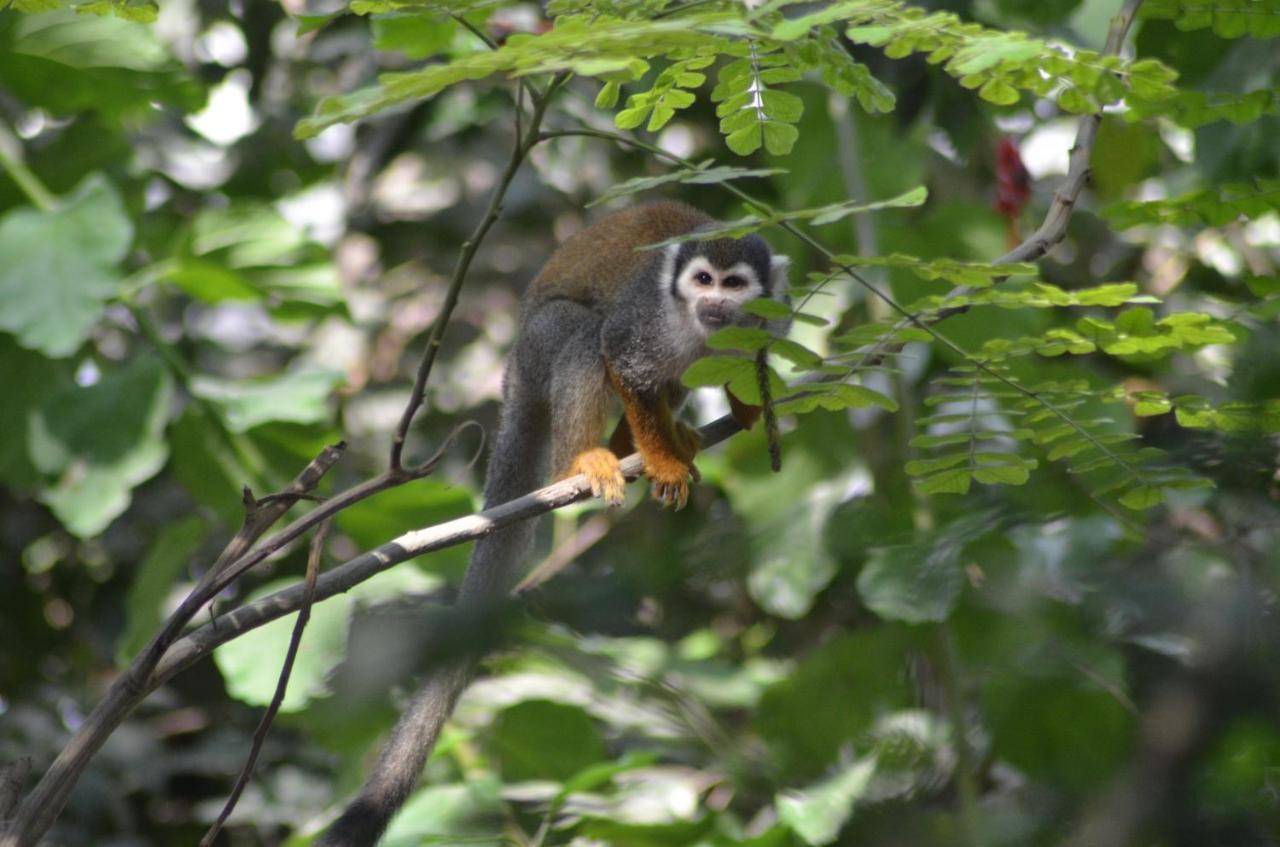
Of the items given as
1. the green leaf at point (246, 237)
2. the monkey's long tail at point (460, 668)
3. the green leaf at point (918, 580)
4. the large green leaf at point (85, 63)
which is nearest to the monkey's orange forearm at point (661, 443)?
the monkey's long tail at point (460, 668)

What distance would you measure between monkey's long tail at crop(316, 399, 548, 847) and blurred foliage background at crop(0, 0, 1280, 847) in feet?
0.23

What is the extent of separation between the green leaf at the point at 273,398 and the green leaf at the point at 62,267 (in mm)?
353

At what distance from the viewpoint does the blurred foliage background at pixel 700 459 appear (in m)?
0.69

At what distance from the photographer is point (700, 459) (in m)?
4.02

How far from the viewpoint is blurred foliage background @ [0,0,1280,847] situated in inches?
27.2

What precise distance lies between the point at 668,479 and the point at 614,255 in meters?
0.79

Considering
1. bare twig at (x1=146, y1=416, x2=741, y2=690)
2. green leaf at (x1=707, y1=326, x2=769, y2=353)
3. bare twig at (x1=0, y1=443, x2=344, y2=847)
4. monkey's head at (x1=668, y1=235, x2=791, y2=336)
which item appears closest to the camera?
bare twig at (x1=0, y1=443, x2=344, y2=847)

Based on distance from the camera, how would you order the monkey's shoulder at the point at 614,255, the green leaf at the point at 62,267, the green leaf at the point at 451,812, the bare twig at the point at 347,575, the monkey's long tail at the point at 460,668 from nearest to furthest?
the monkey's long tail at the point at 460,668, the bare twig at the point at 347,575, the green leaf at the point at 451,812, the green leaf at the point at 62,267, the monkey's shoulder at the point at 614,255

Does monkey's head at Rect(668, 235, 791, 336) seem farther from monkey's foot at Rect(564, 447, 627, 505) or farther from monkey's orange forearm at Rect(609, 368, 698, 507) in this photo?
monkey's foot at Rect(564, 447, 627, 505)

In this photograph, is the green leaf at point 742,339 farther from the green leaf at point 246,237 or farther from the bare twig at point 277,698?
the green leaf at point 246,237

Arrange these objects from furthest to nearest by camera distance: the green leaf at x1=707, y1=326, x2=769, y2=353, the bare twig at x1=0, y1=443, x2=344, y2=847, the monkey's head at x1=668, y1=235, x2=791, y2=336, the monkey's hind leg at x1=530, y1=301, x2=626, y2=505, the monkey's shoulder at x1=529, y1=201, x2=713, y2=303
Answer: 1. the monkey's shoulder at x1=529, y1=201, x2=713, y2=303
2. the monkey's head at x1=668, y1=235, x2=791, y2=336
3. the monkey's hind leg at x1=530, y1=301, x2=626, y2=505
4. the green leaf at x1=707, y1=326, x2=769, y2=353
5. the bare twig at x1=0, y1=443, x2=344, y2=847

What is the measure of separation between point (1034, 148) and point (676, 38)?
3822mm

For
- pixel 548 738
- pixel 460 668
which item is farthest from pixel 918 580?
pixel 548 738

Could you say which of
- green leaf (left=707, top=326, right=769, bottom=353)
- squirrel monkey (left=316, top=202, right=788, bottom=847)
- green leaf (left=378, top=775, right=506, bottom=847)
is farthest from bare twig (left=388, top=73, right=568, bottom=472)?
squirrel monkey (left=316, top=202, right=788, bottom=847)
